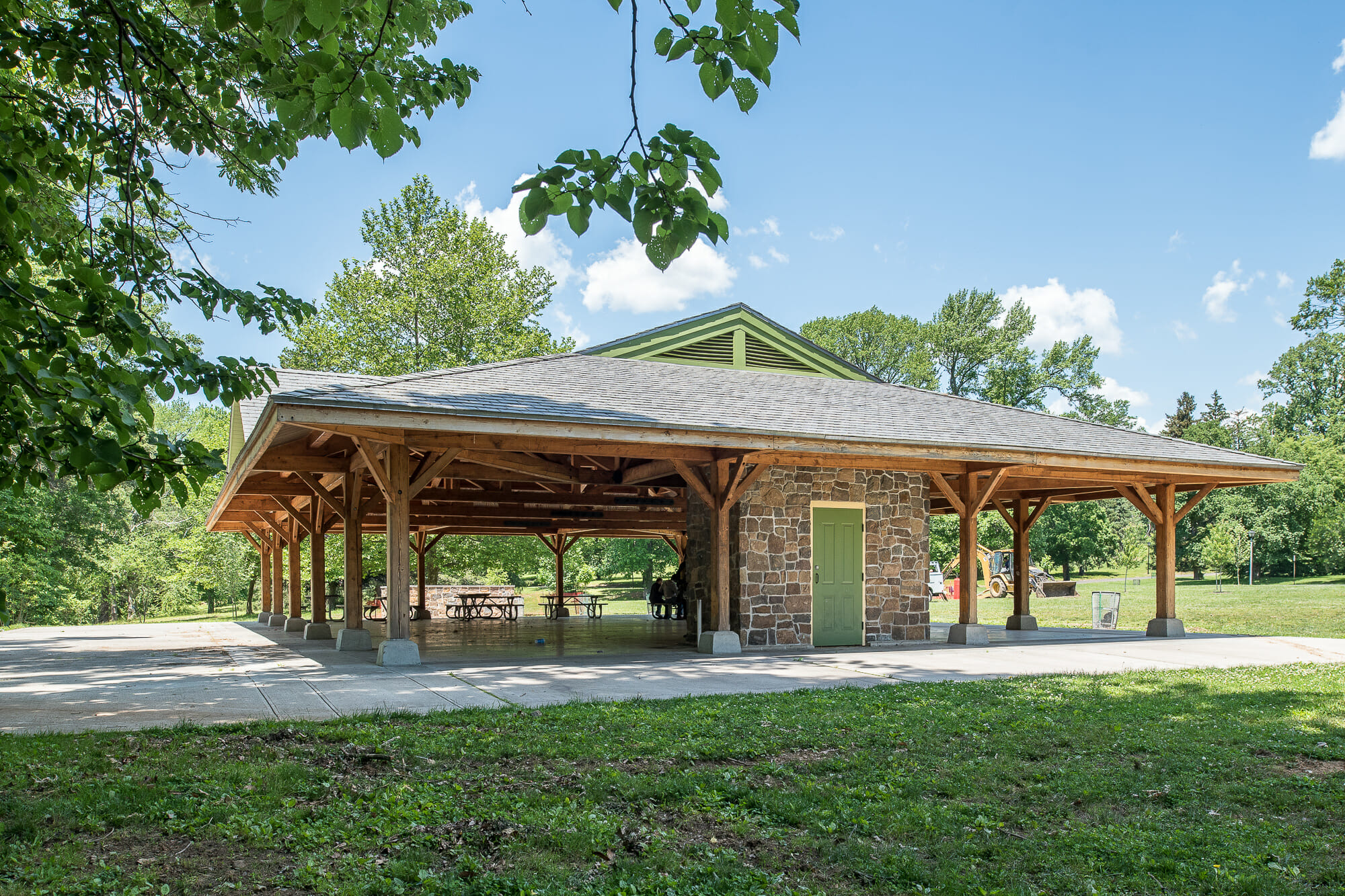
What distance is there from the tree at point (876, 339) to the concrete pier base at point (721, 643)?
36.8m

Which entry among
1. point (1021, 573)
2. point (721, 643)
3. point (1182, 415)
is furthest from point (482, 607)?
point (1182, 415)

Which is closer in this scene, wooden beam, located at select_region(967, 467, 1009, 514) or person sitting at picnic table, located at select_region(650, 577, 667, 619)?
wooden beam, located at select_region(967, 467, 1009, 514)

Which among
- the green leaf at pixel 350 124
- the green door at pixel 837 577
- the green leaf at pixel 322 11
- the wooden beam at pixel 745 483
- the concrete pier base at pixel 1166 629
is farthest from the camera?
the concrete pier base at pixel 1166 629

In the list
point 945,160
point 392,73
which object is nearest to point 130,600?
point 945,160

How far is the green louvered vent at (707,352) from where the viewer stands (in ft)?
47.6

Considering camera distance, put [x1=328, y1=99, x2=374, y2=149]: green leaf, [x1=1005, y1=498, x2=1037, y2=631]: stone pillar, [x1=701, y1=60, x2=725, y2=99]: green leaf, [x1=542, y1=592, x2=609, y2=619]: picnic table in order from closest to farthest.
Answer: [x1=328, y1=99, x2=374, y2=149]: green leaf < [x1=701, y1=60, x2=725, y2=99]: green leaf < [x1=1005, y1=498, x2=1037, y2=631]: stone pillar < [x1=542, y1=592, x2=609, y2=619]: picnic table

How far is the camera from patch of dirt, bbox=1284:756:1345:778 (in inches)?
189

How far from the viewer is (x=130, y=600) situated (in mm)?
36969

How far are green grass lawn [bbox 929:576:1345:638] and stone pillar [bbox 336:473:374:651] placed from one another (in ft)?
39.3

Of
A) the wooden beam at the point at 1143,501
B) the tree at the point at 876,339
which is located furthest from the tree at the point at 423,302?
the tree at the point at 876,339

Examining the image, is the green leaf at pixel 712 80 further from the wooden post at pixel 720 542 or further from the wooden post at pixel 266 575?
the wooden post at pixel 266 575

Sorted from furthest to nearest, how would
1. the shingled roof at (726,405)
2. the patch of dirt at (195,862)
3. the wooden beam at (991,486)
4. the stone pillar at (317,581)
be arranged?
1. the stone pillar at (317,581)
2. the wooden beam at (991,486)
3. the shingled roof at (726,405)
4. the patch of dirt at (195,862)

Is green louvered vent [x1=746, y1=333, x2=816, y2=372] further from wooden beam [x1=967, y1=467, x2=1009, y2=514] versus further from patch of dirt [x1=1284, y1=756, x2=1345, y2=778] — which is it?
patch of dirt [x1=1284, y1=756, x2=1345, y2=778]

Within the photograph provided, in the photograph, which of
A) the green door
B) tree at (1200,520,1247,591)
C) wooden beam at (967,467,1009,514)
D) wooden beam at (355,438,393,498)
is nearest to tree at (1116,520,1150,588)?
tree at (1200,520,1247,591)
